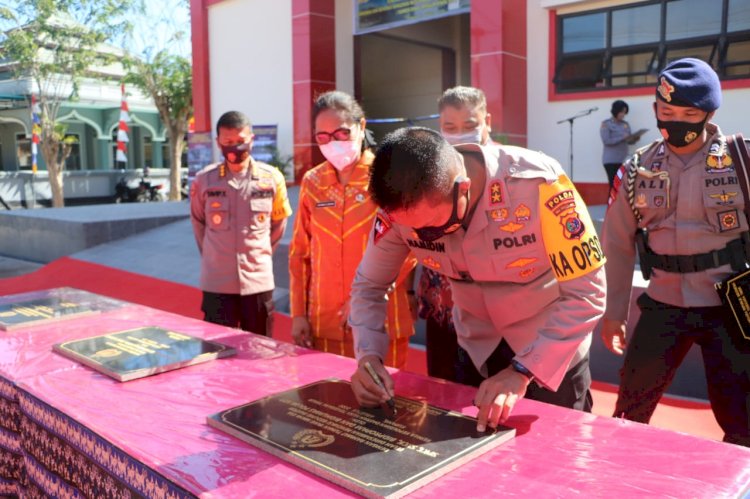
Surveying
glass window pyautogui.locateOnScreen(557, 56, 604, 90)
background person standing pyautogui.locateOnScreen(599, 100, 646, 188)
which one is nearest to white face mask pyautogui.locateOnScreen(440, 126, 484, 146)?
background person standing pyautogui.locateOnScreen(599, 100, 646, 188)

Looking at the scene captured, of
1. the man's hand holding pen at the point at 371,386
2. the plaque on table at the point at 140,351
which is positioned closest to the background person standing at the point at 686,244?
the man's hand holding pen at the point at 371,386

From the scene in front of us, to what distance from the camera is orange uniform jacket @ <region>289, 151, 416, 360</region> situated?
8.23 feet

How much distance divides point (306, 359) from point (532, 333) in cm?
66

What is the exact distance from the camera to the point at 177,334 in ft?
7.09

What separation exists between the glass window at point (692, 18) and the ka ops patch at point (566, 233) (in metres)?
7.43

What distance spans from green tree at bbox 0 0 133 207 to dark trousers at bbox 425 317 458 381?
50.2ft

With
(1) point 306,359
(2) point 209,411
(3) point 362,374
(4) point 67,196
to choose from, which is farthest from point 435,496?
(4) point 67,196

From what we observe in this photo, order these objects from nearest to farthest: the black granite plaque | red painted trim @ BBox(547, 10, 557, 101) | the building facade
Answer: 1. the black granite plaque
2. the building facade
3. red painted trim @ BBox(547, 10, 557, 101)

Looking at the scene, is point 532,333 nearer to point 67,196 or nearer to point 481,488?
point 481,488

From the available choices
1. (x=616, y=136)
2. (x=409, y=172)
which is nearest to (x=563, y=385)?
(x=409, y=172)

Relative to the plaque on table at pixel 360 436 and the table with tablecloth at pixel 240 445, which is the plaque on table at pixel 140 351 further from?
the plaque on table at pixel 360 436

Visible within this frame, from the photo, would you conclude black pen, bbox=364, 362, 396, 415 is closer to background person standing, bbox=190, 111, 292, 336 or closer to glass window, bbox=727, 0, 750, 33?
background person standing, bbox=190, 111, 292, 336

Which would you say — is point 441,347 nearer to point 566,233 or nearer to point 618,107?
point 566,233

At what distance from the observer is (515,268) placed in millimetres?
1622
